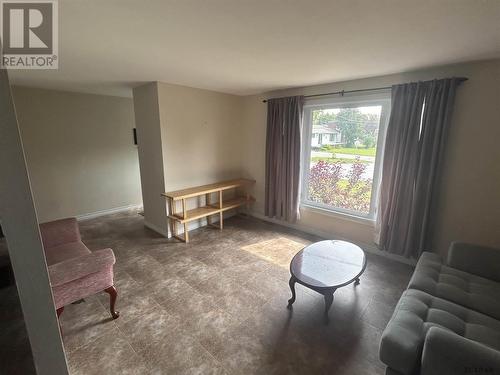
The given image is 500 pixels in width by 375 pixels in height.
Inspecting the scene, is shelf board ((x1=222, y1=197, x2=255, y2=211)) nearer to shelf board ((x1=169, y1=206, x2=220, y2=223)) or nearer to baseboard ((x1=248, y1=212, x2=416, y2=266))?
shelf board ((x1=169, y1=206, x2=220, y2=223))

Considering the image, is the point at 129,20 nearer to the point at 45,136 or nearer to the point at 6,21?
the point at 6,21

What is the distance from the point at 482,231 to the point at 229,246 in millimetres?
2910

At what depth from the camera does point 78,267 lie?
1617 millimetres

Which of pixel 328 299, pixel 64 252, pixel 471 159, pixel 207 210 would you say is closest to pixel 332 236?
pixel 328 299

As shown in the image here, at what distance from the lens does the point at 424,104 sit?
7.98 ft

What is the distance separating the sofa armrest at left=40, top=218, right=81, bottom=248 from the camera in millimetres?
2217

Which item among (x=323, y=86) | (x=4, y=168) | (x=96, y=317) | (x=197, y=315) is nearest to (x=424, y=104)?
(x=323, y=86)

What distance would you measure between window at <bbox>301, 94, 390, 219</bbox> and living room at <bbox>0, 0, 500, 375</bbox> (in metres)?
0.02

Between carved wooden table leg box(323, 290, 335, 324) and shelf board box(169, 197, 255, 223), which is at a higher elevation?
shelf board box(169, 197, 255, 223)

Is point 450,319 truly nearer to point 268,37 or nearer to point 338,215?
point 338,215

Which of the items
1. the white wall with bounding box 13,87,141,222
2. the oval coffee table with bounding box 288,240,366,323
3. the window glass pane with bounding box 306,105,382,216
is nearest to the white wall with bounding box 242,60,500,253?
the window glass pane with bounding box 306,105,382,216

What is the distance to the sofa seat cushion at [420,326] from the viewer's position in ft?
3.97

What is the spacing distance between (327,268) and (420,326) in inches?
30.9

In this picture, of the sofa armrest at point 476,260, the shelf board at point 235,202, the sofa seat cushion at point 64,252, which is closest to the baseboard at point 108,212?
the shelf board at point 235,202
